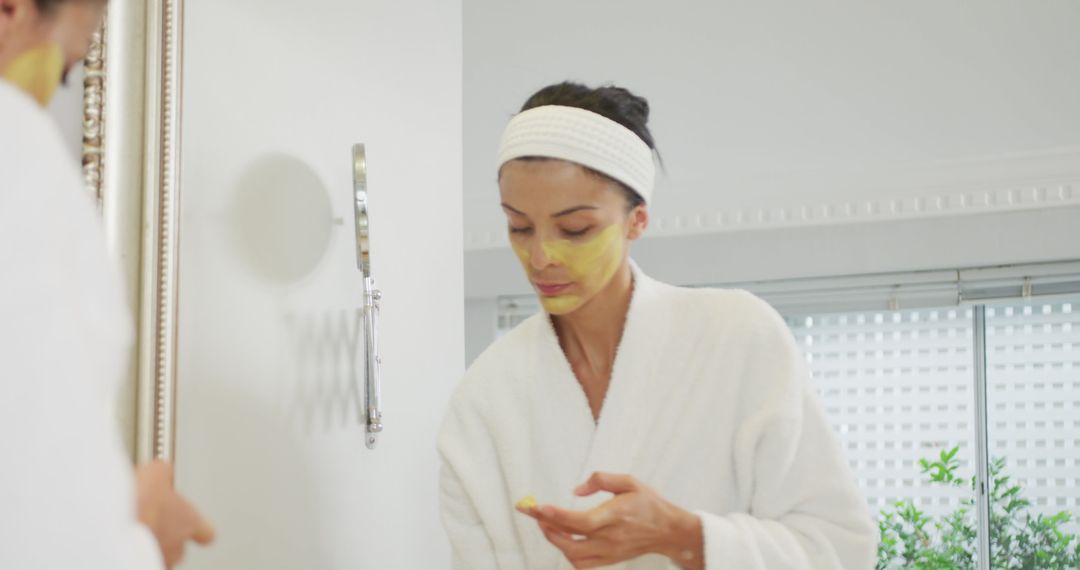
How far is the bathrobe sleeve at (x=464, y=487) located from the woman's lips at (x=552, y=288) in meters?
0.19

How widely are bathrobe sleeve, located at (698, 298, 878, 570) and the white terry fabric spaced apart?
2.51 ft

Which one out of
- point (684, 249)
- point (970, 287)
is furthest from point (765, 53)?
point (970, 287)

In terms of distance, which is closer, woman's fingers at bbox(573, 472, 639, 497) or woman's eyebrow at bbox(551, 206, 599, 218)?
woman's fingers at bbox(573, 472, 639, 497)

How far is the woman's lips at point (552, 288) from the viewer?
1299 millimetres

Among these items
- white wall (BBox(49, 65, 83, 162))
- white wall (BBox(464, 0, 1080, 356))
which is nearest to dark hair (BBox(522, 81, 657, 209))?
white wall (BBox(49, 65, 83, 162))

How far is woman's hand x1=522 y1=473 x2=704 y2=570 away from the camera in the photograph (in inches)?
44.8

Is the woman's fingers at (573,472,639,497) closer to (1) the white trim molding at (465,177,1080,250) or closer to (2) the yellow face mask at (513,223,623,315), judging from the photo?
(2) the yellow face mask at (513,223,623,315)

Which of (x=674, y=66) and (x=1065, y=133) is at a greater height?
(x=674, y=66)

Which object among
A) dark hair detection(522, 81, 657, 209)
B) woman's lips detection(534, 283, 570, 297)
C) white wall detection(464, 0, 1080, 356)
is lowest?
woman's lips detection(534, 283, 570, 297)

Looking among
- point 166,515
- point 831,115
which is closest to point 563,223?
point 166,515

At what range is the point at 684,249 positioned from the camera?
10.3ft

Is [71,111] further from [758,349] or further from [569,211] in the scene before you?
[758,349]

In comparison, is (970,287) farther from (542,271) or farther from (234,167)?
(234,167)

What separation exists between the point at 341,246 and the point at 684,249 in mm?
1774
